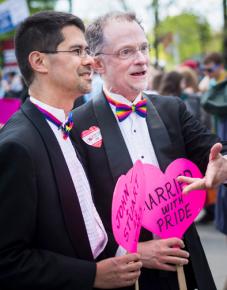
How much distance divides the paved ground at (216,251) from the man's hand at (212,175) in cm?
278

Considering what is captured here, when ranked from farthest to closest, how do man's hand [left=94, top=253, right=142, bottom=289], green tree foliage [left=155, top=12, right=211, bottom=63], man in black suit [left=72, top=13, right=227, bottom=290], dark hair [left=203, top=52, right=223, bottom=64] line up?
green tree foliage [left=155, top=12, right=211, bottom=63] → dark hair [left=203, top=52, right=223, bottom=64] → man in black suit [left=72, top=13, right=227, bottom=290] → man's hand [left=94, top=253, right=142, bottom=289]

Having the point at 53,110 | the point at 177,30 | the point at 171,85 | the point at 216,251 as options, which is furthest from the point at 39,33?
the point at 177,30

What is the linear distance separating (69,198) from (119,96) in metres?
0.92

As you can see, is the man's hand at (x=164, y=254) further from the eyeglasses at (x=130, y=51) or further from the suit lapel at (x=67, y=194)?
the eyeglasses at (x=130, y=51)

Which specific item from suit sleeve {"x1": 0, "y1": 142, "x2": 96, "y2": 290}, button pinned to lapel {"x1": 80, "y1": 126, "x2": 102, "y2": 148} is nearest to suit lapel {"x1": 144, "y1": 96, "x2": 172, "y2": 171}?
button pinned to lapel {"x1": 80, "y1": 126, "x2": 102, "y2": 148}

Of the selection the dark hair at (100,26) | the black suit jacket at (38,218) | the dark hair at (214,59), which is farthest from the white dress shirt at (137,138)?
the dark hair at (214,59)

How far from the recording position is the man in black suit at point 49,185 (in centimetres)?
195

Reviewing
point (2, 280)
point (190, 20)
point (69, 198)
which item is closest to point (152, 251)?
point (69, 198)

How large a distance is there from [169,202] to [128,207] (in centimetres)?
32

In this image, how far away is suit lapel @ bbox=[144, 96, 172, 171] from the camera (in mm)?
2639

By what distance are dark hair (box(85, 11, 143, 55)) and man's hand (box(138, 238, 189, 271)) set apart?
1.16 meters

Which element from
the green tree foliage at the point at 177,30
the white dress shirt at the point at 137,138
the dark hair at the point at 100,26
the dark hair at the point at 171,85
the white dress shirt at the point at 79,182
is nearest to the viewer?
the white dress shirt at the point at 79,182

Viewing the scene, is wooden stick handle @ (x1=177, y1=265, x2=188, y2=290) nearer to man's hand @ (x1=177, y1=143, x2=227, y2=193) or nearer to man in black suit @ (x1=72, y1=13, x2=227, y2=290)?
man in black suit @ (x1=72, y1=13, x2=227, y2=290)

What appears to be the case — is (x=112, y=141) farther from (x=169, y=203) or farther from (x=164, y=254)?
(x=164, y=254)
